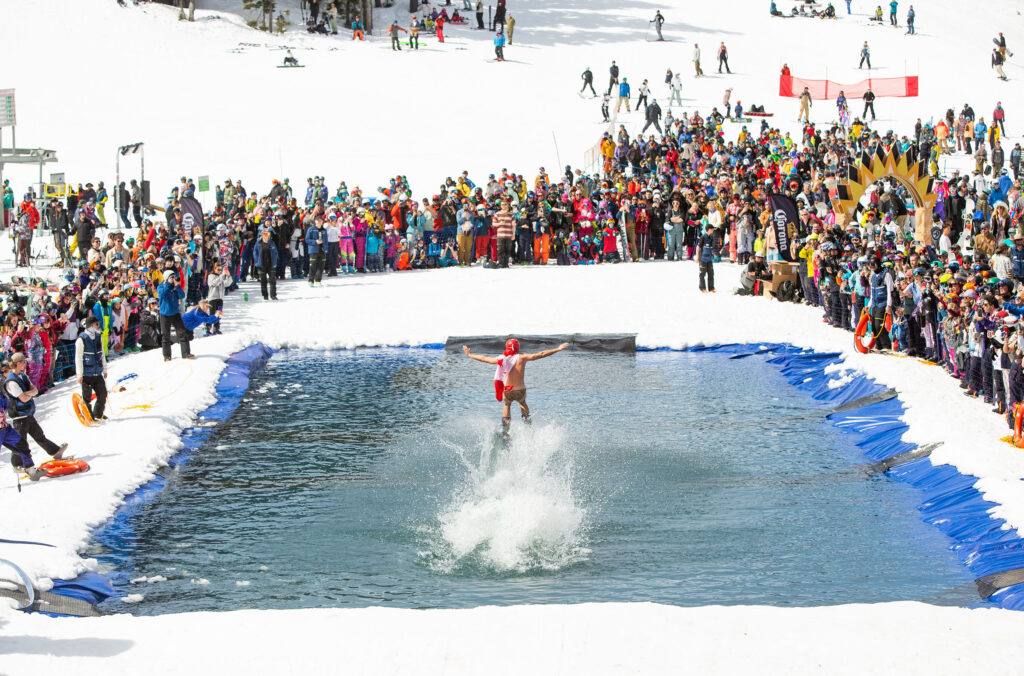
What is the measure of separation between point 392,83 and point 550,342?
34.2 meters

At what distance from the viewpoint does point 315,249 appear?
98.3ft

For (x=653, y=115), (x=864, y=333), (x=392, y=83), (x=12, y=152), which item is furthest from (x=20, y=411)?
(x=392, y=83)

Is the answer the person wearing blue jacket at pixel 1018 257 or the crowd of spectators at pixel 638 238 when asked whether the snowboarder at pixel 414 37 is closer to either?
the crowd of spectators at pixel 638 238

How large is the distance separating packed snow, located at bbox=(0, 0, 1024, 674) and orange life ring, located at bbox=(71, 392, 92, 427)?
0.52 ft

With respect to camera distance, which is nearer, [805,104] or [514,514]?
[514,514]

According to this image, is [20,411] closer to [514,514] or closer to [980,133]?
[514,514]

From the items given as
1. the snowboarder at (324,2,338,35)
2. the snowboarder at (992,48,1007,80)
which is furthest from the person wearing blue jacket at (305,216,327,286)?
the snowboarder at (992,48,1007,80)

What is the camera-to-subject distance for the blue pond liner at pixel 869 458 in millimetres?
12023

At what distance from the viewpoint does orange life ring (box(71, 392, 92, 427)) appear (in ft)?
57.0

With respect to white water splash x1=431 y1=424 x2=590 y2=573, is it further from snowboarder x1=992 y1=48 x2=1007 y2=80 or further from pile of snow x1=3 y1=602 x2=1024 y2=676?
snowboarder x1=992 y1=48 x2=1007 y2=80

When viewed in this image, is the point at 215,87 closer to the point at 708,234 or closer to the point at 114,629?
the point at 708,234

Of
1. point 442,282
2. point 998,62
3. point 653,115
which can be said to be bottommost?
point 442,282

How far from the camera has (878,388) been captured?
19188 millimetres

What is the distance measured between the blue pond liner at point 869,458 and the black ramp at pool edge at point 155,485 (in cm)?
1
